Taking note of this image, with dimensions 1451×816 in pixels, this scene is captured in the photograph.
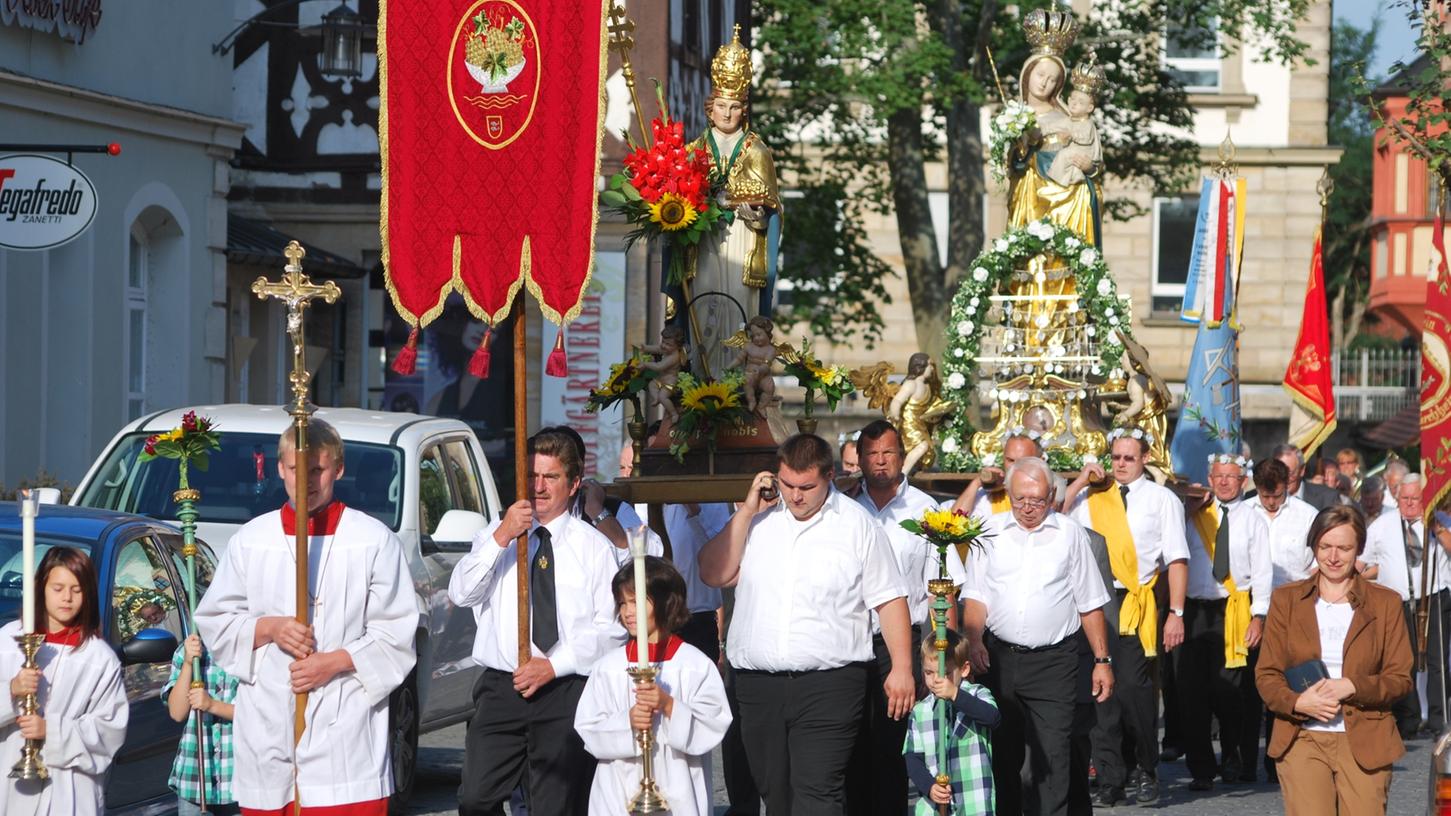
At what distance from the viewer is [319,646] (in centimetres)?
791

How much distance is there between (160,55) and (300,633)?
16181mm

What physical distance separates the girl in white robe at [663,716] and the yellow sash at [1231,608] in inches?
266

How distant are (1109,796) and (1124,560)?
1.33 meters

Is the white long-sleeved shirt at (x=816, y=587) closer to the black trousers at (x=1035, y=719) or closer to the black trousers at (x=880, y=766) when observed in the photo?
the black trousers at (x=880, y=766)

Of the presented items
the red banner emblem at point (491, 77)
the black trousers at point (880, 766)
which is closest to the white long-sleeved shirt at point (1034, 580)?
the black trousers at point (880, 766)

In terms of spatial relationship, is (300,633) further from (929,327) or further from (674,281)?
(929,327)

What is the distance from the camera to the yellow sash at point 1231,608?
14594 mm

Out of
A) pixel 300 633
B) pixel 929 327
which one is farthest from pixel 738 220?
pixel 929 327

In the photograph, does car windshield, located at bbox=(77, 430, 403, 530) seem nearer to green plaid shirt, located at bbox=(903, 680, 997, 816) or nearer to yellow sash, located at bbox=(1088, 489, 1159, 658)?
yellow sash, located at bbox=(1088, 489, 1159, 658)

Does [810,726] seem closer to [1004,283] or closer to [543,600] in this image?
[543,600]

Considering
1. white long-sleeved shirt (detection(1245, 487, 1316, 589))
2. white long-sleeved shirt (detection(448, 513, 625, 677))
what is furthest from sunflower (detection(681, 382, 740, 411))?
white long-sleeved shirt (detection(1245, 487, 1316, 589))

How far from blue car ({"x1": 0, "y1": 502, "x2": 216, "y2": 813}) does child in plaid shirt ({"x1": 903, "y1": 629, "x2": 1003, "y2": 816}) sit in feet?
9.75

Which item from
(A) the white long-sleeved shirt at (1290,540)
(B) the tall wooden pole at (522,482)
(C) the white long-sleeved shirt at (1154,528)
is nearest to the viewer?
(B) the tall wooden pole at (522,482)

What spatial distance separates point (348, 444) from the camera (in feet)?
44.2
